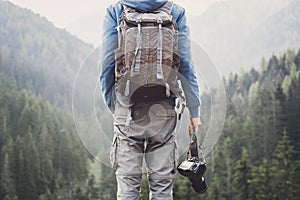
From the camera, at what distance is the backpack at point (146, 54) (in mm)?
1584

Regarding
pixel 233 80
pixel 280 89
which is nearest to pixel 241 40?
pixel 233 80

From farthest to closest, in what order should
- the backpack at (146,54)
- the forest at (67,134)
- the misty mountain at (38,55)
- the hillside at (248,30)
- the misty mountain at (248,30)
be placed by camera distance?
the hillside at (248,30) < the misty mountain at (248,30) < the misty mountain at (38,55) < the forest at (67,134) < the backpack at (146,54)

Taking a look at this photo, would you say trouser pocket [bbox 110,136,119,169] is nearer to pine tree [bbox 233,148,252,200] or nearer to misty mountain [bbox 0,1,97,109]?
pine tree [bbox 233,148,252,200]

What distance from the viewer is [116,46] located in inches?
66.3

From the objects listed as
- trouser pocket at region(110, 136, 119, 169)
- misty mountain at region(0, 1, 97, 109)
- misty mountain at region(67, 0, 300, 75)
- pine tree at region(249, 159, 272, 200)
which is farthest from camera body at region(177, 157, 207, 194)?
misty mountain at region(67, 0, 300, 75)

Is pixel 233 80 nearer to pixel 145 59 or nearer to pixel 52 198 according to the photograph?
pixel 52 198

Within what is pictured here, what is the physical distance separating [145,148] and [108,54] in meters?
0.36

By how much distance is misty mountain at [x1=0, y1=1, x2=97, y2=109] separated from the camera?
2544cm

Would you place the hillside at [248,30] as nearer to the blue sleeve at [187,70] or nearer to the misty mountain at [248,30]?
the misty mountain at [248,30]

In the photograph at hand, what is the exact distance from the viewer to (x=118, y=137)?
169 cm

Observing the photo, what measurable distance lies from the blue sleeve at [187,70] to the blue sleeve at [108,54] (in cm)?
23

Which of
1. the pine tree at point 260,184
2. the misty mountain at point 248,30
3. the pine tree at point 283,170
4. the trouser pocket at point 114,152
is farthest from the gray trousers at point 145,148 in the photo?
the misty mountain at point 248,30

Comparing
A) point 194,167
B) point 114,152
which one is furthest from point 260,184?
point 114,152

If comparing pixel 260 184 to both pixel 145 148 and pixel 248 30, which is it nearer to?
pixel 248 30
